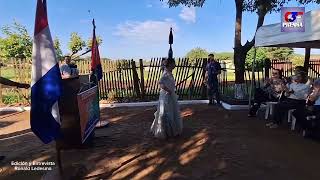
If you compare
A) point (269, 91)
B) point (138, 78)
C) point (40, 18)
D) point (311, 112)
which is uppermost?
point (40, 18)

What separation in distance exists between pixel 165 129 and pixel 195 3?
34.2 feet

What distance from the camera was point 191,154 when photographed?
286 inches

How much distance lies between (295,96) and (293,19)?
1.70 m

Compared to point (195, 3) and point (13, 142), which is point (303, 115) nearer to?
point (13, 142)

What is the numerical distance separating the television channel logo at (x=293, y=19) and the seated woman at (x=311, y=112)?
1254mm

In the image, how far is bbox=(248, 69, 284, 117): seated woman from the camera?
10141mm

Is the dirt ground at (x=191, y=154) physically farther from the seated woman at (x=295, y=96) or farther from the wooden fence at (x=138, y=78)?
the wooden fence at (x=138, y=78)

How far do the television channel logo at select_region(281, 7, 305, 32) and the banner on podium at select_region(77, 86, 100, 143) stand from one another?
4.52 metres

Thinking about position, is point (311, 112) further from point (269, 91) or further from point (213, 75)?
point (213, 75)

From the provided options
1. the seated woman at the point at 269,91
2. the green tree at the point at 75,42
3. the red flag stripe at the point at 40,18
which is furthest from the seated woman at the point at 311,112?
the green tree at the point at 75,42

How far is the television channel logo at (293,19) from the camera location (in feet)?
28.2

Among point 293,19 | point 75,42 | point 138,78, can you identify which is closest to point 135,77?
point 138,78

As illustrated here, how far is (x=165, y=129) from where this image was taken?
8578 mm

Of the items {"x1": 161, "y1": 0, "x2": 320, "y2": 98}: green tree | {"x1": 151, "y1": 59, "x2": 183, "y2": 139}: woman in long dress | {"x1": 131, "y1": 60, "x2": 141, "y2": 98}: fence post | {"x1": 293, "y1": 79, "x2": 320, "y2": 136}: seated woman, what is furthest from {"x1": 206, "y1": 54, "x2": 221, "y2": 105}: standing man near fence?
{"x1": 293, "y1": 79, "x2": 320, "y2": 136}: seated woman
